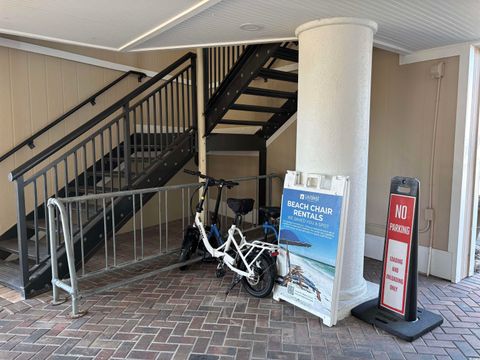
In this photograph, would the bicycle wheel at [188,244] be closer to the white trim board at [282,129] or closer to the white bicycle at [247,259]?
the white bicycle at [247,259]

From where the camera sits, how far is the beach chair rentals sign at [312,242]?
103 inches

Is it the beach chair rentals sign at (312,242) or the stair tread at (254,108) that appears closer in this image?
the beach chair rentals sign at (312,242)

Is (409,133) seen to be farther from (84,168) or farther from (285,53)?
(84,168)

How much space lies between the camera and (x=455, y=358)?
7.45ft

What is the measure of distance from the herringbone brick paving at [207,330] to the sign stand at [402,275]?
83 mm

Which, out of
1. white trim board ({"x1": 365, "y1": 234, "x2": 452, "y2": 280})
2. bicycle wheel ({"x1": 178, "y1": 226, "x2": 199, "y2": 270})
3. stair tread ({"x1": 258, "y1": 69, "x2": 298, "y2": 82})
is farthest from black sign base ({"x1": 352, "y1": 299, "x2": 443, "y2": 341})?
stair tread ({"x1": 258, "y1": 69, "x2": 298, "y2": 82})

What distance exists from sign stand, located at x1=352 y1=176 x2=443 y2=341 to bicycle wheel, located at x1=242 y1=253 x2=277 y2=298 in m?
0.76

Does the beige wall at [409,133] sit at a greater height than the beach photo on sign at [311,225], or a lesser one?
greater

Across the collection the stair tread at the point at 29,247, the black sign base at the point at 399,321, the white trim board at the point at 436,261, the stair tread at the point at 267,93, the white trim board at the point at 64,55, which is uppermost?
the white trim board at the point at 64,55

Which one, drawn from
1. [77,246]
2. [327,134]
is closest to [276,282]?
[327,134]

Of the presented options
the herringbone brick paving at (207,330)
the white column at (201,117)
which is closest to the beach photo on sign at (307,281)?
the herringbone brick paving at (207,330)

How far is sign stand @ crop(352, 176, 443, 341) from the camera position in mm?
2541

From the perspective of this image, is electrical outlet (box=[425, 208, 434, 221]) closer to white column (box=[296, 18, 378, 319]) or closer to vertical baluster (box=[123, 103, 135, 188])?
white column (box=[296, 18, 378, 319])

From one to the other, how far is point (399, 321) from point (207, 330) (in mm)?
1491
